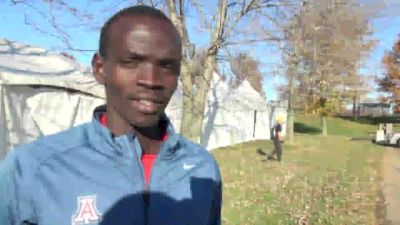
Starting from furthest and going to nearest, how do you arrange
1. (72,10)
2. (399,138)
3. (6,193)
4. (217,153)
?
(399,138) < (217,153) < (72,10) < (6,193)

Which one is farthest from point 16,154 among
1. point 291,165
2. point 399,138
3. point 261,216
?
point 399,138

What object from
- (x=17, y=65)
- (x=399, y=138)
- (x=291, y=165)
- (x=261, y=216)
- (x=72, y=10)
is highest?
(x=72, y=10)

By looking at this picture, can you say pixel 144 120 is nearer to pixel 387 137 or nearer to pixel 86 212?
pixel 86 212

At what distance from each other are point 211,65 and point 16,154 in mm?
8428

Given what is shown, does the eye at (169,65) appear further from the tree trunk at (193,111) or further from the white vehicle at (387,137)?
the white vehicle at (387,137)

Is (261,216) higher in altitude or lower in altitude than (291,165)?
higher

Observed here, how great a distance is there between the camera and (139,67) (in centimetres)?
175

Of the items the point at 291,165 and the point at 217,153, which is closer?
the point at 291,165

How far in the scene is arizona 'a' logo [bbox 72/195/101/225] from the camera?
1.63 m

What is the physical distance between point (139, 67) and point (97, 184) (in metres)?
0.38

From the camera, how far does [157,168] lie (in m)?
1.79

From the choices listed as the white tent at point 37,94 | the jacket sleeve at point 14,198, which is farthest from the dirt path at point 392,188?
the jacket sleeve at point 14,198

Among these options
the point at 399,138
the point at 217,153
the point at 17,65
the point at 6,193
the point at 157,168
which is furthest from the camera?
the point at 399,138

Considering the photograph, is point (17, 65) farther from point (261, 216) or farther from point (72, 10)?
point (261, 216)
